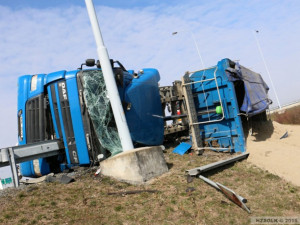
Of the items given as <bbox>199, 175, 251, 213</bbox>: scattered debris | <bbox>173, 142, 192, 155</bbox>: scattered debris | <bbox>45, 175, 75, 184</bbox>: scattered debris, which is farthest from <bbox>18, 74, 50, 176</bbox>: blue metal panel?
<bbox>199, 175, 251, 213</bbox>: scattered debris

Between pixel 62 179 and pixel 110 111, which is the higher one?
pixel 110 111

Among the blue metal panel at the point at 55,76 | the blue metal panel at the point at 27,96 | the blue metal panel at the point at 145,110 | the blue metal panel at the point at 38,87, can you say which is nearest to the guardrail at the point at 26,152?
the blue metal panel at the point at 27,96

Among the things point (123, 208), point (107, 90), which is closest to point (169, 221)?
point (123, 208)

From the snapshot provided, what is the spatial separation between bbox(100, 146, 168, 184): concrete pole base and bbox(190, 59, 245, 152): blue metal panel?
2.64 m

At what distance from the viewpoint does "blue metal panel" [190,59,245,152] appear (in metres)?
7.91

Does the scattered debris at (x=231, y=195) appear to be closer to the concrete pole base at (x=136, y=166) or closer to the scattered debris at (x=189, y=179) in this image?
the scattered debris at (x=189, y=179)

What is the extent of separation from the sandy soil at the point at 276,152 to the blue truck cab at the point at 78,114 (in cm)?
302

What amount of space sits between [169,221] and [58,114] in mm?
4255

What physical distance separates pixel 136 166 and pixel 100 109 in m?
1.98

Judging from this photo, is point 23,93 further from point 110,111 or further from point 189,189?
point 189,189

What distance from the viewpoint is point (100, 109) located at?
6.97 metres

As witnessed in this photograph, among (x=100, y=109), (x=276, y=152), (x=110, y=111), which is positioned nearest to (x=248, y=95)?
(x=276, y=152)

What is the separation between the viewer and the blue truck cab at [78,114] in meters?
6.87

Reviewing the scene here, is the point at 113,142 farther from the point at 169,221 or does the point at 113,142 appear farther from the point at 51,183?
the point at 169,221
